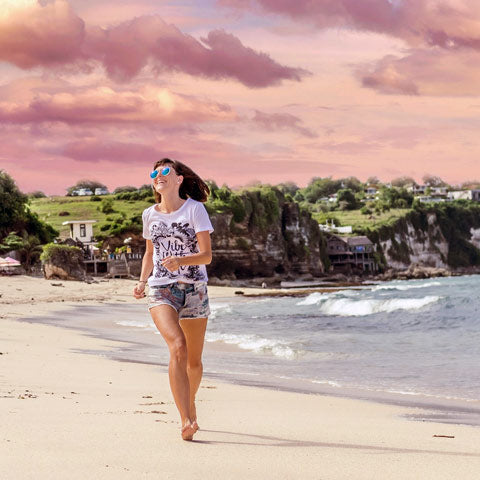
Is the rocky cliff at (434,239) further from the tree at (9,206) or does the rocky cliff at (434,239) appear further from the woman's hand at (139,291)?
the woman's hand at (139,291)

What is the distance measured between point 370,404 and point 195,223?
4.11 meters

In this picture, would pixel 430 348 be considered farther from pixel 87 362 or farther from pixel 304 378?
pixel 87 362

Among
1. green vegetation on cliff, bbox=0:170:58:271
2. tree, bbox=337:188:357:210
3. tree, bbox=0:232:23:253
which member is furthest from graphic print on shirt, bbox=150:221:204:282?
tree, bbox=337:188:357:210

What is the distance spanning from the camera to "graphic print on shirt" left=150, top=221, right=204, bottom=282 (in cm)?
529

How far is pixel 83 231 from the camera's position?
Result: 81.6 metres

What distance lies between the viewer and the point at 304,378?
11.4 m

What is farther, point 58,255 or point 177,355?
point 58,255

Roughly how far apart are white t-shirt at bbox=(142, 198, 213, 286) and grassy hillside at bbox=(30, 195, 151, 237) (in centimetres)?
8138

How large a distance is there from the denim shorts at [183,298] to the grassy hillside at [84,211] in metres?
81.5

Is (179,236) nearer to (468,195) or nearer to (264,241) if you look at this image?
(264,241)

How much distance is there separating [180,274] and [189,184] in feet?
2.56

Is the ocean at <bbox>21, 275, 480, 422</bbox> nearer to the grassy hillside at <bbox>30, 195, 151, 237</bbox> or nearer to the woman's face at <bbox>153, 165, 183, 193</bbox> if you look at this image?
the woman's face at <bbox>153, 165, 183, 193</bbox>

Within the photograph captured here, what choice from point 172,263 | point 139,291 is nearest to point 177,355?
point 172,263

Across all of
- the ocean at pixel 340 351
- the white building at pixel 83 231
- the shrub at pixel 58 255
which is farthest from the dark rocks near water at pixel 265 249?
the ocean at pixel 340 351
